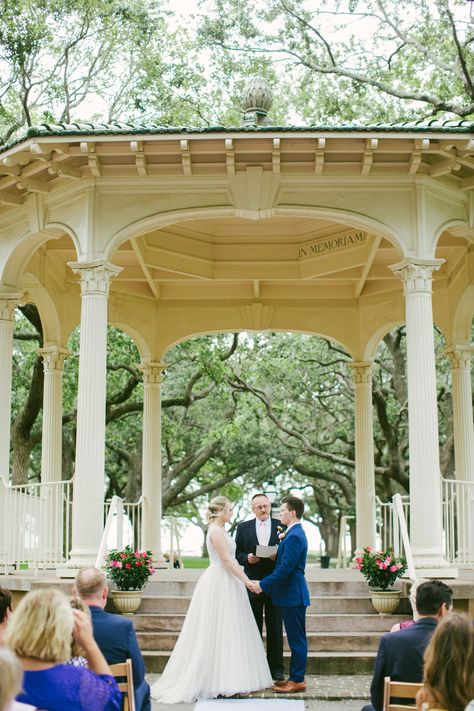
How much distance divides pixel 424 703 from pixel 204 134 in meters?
7.16

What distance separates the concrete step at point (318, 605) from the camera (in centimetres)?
994

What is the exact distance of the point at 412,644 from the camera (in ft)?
16.8

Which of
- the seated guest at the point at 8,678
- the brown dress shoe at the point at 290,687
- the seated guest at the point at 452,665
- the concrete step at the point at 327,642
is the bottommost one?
the brown dress shoe at the point at 290,687

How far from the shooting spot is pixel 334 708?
7496 mm

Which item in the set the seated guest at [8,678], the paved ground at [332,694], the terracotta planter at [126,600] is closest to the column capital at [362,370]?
the terracotta planter at [126,600]

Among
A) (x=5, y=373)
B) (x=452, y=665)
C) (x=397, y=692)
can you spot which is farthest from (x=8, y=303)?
(x=452, y=665)

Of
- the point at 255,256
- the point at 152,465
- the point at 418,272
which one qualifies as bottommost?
the point at 152,465

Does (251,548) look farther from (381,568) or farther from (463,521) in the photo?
(463,521)

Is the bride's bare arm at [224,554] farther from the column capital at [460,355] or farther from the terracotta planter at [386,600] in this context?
the column capital at [460,355]

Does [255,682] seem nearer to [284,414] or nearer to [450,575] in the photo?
[450,575]

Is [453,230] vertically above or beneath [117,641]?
above

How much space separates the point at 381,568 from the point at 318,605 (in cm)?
87

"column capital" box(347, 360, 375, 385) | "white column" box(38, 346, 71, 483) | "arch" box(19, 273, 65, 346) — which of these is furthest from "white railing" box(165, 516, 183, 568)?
"column capital" box(347, 360, 375, 385)

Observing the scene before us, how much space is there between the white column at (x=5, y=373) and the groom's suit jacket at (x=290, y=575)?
4.84 m
